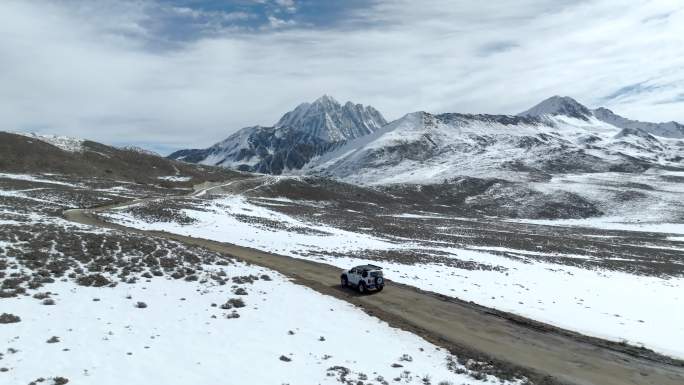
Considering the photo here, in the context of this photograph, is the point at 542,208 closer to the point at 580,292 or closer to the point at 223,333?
the point at 580,292

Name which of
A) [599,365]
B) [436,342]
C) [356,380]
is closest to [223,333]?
[356,380]

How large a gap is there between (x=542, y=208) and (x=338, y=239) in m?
111

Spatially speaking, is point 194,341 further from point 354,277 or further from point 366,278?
point 354,277

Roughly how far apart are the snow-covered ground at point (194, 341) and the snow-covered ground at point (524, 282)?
41.8 feet

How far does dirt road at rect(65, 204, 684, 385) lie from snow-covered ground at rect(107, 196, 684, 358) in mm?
2262

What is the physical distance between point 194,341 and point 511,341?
1514 cm

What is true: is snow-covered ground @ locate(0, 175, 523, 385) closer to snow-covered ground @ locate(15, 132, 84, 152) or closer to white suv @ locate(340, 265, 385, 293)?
white suv @ locate(340, 265, 385, 293)

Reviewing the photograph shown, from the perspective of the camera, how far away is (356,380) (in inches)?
625

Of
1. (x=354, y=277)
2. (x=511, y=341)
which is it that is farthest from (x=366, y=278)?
(x=511, y=341)

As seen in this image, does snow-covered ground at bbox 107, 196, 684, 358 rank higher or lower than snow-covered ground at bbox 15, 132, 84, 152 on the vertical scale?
lower

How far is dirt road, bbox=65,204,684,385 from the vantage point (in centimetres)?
1939

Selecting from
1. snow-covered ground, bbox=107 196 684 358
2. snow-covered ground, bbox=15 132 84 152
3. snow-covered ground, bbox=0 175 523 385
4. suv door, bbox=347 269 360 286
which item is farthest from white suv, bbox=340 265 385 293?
snow-covered ground, bbox=15 132 84 152

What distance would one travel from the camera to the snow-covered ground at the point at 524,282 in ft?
92.4

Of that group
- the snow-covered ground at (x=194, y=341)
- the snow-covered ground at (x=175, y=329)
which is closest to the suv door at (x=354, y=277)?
the snow-covered ground at (x=175, y=329)
